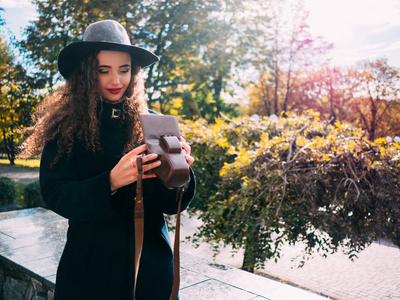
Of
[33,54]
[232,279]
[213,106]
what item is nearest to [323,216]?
[232,279]

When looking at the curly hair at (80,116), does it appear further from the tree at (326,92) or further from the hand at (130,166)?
the tree at (326,92)

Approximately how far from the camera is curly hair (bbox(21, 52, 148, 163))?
70.6 inches

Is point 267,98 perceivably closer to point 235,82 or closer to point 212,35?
point 235,82

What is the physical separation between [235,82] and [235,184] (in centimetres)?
1079

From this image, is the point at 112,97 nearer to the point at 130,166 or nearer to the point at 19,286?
the point at 130,166

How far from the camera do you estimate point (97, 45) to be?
5.94 ft

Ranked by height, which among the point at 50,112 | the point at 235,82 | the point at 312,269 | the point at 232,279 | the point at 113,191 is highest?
the point at 235,82

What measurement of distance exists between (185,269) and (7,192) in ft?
21.4

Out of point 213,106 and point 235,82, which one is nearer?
point 235,82

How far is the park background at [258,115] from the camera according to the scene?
11.4 feet

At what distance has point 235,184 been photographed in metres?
4.23

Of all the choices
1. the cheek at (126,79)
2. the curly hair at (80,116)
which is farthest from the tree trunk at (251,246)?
the cheek at (126,79)

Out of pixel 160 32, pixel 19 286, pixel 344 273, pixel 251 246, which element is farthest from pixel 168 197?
pixel 160 32

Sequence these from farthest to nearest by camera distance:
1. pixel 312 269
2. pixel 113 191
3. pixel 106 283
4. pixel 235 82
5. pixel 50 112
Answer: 1. pixel 235 82
2. pixel 312 269
3. pixel 50 112
4. pixel 106 283
5. pixel 113 191
